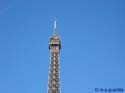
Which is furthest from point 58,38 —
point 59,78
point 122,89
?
point 122,89

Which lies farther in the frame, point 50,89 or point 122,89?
point 50,89

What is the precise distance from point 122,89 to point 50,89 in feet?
136

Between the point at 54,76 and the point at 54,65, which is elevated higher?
the point at 54,65

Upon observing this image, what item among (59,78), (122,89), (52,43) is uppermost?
(52,43)

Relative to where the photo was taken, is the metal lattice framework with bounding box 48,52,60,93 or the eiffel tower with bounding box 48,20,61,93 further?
the eiffel tower with bounding box 48,20,61,93

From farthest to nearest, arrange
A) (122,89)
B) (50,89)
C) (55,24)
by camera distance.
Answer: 1. (55,24)
2. (50,89)
3. (122,89)

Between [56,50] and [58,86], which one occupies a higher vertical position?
[56,50]

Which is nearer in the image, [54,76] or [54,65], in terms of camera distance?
[54,76]

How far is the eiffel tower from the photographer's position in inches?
5354

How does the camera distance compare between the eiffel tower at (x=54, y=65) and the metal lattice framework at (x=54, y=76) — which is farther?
the eiffel tower at (x=54, y=65)

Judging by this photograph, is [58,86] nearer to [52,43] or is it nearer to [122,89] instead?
[52,43]

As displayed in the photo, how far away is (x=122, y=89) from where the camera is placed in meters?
96.1

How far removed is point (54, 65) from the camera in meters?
138

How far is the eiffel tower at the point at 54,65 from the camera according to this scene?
5354 inches
